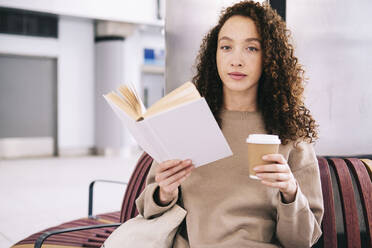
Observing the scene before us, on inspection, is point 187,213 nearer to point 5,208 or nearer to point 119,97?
point 119,97

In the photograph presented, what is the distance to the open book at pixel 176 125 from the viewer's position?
1.08 m

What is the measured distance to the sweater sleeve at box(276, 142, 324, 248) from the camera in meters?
1.34

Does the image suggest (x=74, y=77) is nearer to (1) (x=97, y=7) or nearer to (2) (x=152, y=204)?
(1) (x=97, y=7)

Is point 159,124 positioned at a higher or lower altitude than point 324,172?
higher

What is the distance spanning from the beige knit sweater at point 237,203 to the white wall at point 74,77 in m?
9.97

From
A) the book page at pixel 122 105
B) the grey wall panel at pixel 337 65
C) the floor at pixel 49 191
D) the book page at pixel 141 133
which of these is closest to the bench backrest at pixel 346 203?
the grey wall panel at pixel 337 65

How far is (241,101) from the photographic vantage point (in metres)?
1.62

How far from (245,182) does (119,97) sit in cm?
60

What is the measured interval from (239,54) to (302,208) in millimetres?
600

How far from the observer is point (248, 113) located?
160cm

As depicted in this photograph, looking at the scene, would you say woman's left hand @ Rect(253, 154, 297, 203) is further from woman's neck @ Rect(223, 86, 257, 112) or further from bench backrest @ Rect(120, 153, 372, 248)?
bench backrest @ Rect(120, 153, 372, 248)

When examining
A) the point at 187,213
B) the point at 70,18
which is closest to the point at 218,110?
the point at 187,213

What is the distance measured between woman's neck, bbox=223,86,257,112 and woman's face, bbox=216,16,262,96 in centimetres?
3

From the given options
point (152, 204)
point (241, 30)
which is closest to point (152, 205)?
point (152, 204)
